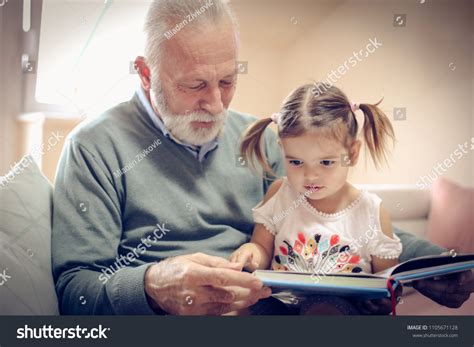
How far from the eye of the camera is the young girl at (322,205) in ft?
5.02

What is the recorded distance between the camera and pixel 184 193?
1.55m

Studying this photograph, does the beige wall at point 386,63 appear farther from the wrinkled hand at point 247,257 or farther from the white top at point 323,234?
the wrinkled hand at point 247,257

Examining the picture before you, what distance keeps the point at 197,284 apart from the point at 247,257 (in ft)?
0.69

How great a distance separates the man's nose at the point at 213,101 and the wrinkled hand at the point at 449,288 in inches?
28.5

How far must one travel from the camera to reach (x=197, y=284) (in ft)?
4.44

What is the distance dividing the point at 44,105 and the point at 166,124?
0.35 meters

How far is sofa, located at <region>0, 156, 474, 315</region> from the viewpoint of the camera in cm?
142
